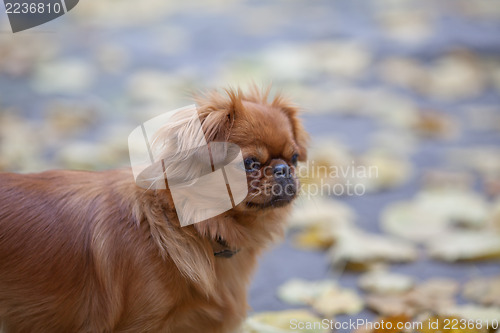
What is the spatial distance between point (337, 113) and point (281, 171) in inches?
105

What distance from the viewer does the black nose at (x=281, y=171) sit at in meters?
2.09

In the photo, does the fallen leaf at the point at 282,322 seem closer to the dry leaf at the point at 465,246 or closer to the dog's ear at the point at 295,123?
the dog's ear at the point at 295,123

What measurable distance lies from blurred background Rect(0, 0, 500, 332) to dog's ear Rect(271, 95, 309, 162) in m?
0.18

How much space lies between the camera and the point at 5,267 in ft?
6.56

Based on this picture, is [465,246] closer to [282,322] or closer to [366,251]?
[366,251]

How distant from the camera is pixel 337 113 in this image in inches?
184

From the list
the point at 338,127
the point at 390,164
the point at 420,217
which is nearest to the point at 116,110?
the point at 338,127

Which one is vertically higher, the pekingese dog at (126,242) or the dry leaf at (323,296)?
the pekingese dog at (126,242)

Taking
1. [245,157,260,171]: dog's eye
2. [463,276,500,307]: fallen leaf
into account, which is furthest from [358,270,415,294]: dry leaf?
[245,157,260,171]: dog's eye

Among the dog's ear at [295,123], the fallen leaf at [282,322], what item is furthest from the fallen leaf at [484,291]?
the dog's ear at [295,123]

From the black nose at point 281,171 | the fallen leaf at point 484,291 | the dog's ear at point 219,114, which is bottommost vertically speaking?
the fallen leaf at point 484,291

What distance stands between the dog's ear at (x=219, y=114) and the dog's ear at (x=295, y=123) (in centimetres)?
24

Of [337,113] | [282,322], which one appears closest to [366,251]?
[282,322]

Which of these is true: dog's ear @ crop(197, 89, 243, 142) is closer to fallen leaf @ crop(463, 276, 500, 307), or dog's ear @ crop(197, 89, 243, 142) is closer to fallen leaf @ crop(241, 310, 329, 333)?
fallen leaf @ crop(241, 310, 329, 333)
